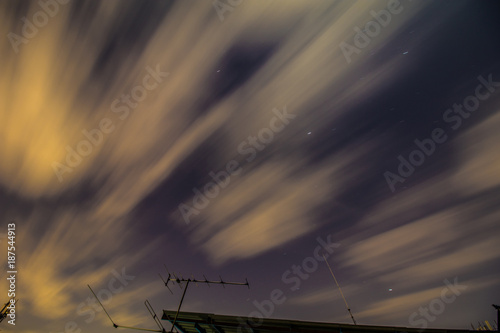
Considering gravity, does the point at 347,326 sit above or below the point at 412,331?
above

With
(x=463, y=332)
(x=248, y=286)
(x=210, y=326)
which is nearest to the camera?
(x=463, y=332)

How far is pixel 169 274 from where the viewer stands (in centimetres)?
1224

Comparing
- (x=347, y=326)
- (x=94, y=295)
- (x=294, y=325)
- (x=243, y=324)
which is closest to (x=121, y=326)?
(x=94, y=295)

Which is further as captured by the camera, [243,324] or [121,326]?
[121,326]

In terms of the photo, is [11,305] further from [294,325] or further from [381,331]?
[381,331]

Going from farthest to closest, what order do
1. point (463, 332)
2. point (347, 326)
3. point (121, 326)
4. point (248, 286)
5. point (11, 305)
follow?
point (11, 305), point (248, 286), point (121, 326), point (347, 326), point (463, 332)

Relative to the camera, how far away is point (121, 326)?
31.5 ft

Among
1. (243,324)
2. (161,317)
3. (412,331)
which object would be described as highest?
(161,317)

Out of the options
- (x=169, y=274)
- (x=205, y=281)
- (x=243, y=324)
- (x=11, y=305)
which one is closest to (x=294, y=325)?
(x=243, y=324)

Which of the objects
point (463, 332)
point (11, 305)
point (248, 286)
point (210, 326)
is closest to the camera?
point (463, 332)

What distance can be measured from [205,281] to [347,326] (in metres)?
7.47

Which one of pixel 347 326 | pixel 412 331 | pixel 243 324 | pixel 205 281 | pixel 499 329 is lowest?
pixel 499 329

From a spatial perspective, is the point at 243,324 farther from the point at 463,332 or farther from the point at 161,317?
the point at 463,332

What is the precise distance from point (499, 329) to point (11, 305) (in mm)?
53319
